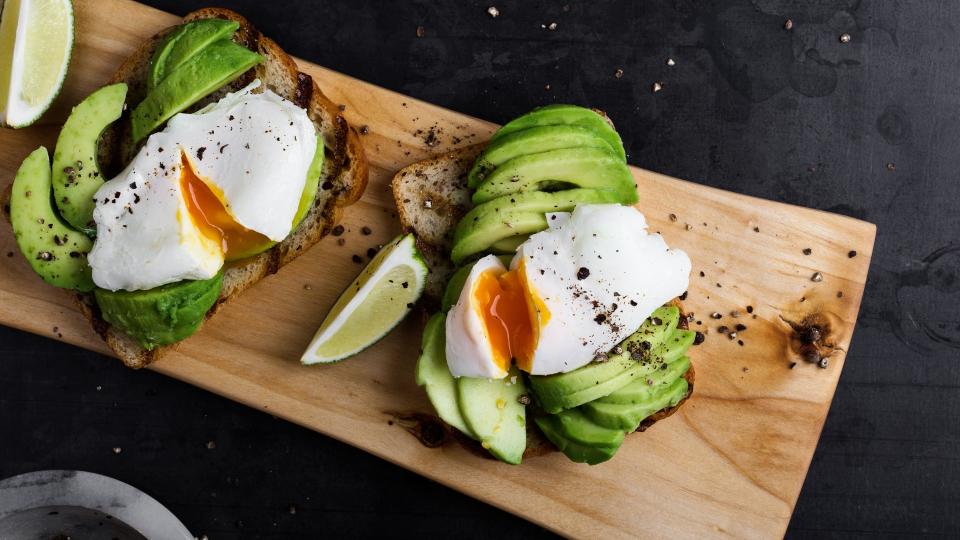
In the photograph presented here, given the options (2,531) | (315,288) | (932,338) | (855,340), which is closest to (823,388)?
(855,340)

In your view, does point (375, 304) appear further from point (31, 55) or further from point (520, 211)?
point (31, 55)

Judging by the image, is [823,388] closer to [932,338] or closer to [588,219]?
[932,338]

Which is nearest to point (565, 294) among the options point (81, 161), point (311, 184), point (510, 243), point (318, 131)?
point (510, 243)

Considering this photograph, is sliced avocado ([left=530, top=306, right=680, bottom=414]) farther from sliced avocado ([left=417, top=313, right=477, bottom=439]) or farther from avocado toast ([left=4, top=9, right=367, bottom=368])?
avocado toast ([left=4, top=9, right=367, bottom=368])

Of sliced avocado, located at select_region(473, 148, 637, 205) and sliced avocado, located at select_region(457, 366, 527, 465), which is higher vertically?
sliced avocado, located at select_region(473, 148, 637, 205)

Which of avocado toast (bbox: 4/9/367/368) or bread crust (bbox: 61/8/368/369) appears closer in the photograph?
avocado toast (bbox: 4/9/367/368)

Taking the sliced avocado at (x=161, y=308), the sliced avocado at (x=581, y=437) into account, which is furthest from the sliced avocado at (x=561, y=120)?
the sliced avocado at (x=161, y=308)

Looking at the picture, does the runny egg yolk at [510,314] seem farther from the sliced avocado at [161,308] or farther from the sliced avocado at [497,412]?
the sliced avocado at [161,308]

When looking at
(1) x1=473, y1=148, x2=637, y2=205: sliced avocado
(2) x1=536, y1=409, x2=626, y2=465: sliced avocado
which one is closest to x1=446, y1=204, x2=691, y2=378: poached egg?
(1) x1=473, y1=148, x2=637, y2=205: sliced avocado
